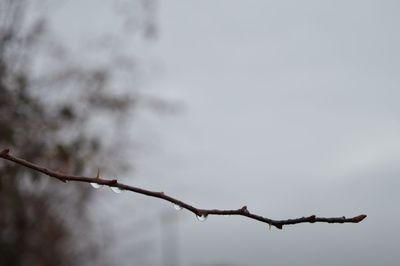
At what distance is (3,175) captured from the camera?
278 cm

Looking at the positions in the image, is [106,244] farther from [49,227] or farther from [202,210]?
[202,210]

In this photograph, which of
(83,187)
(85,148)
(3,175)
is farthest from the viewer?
(83,187)

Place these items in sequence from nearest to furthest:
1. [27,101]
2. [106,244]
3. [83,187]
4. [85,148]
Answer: [27,101], [85,148], [83,187], [106,244]

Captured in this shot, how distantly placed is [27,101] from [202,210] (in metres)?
2.88

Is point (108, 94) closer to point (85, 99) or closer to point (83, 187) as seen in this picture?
point (85, 99)

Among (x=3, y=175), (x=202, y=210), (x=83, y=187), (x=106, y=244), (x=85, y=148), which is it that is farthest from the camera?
(x=106, y=244)

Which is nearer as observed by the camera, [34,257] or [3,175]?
[3,175]

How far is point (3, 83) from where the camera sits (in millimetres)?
3551

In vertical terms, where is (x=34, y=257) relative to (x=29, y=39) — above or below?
below

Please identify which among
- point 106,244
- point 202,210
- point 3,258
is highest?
point 106,244

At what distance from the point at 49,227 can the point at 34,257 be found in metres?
0.45

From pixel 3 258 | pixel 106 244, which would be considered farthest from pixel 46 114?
pixel 106 244

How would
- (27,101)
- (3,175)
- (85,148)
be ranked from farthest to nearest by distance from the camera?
(85,148) < (27,101) < (3,175)

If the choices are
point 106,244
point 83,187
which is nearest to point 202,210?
point 83,187
